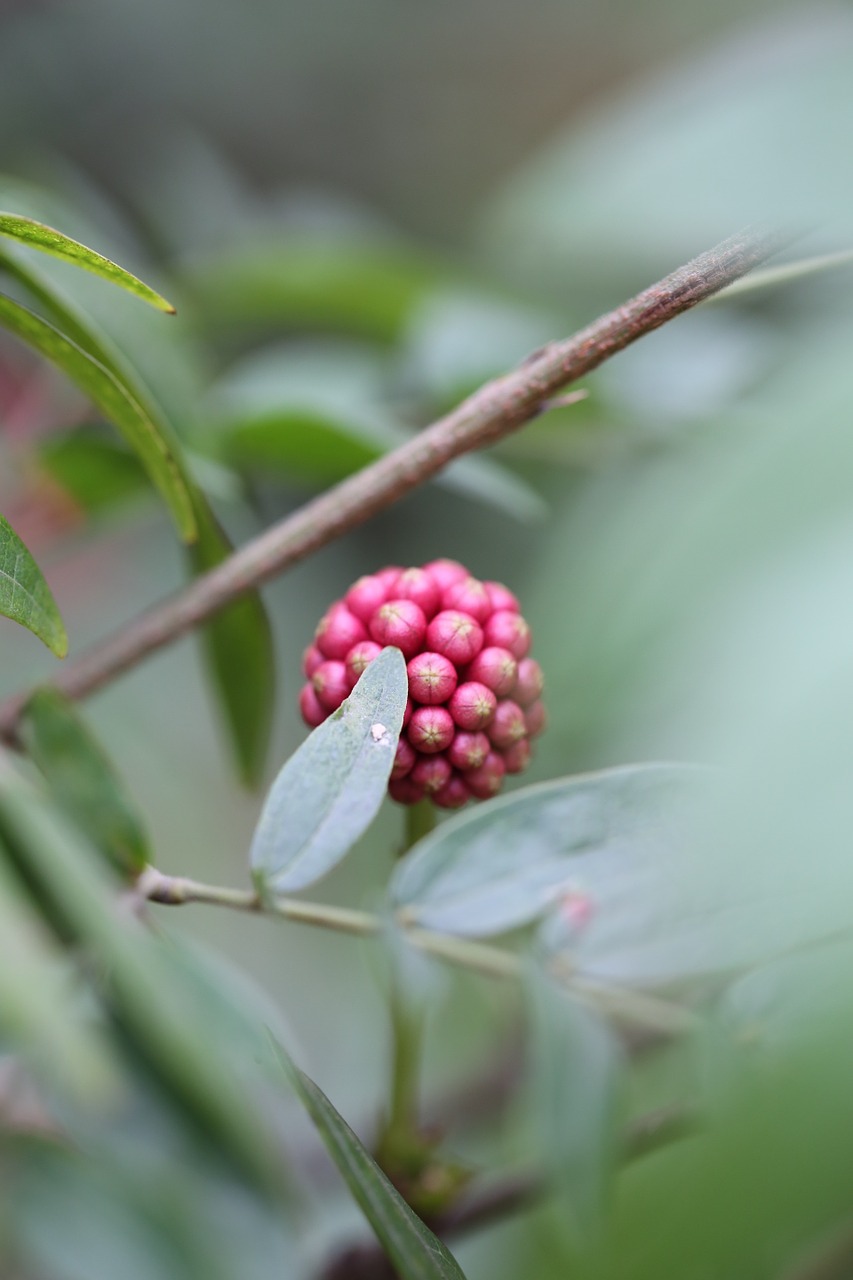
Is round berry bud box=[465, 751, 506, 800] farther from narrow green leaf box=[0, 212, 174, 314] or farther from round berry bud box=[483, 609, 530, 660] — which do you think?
narrow green leaf box=[0, 212, 174, 314]

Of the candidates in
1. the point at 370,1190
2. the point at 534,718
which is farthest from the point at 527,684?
the point at 370,1190

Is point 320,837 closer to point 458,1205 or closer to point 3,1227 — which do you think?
point 458,1205

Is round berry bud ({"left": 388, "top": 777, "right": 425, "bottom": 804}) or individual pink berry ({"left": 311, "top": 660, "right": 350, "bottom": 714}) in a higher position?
individual pink berry ({"left": 311, "top": 660, "right": 350, "bottom": 714})

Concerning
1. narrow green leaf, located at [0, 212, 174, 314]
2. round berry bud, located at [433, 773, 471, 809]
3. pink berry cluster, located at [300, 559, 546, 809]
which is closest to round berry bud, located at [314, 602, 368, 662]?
pink berry cluster, located at [300, 559, 546, 809]

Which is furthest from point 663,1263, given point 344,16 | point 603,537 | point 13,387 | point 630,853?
point 344,16

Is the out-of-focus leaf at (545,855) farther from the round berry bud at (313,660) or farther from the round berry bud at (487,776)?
the round berry bud at (313,660)

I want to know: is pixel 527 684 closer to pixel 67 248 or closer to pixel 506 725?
pixel 506 725
